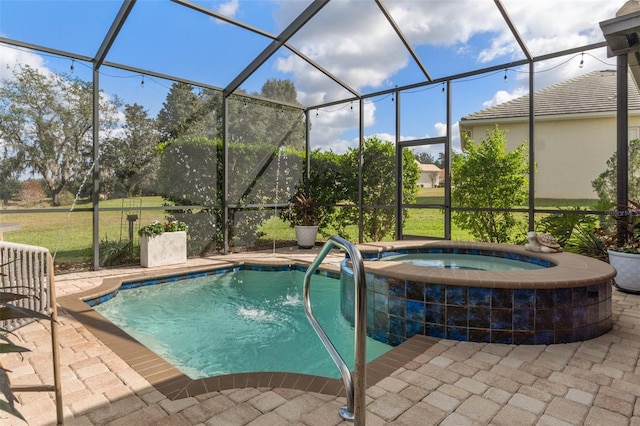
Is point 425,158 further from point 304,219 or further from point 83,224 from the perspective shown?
point 83,224

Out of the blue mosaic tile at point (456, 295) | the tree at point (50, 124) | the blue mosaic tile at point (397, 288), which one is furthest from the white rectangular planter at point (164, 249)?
A: the blue mosaic tile at point (456, 295)

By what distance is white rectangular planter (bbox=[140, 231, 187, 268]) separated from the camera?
6238 millimetres

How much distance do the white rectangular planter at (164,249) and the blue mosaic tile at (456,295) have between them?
16.3 feet

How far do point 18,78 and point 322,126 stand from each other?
5.81 metres

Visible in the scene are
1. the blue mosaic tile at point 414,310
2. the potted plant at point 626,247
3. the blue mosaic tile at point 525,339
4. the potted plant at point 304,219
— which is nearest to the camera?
the blue mosaic tile at point 525,339

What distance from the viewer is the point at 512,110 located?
7227mm

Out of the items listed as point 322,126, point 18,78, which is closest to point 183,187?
point 18,78

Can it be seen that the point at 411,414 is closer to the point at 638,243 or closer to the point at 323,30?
the point at 638,243

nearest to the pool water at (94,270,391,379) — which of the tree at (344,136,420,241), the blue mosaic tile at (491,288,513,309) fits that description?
the blue mosaic tile at (491,288,513,309)

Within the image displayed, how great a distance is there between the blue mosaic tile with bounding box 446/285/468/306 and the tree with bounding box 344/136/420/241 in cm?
467

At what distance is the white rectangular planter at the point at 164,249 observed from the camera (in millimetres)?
6238

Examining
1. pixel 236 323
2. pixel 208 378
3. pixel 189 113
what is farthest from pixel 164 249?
pixel 208 378

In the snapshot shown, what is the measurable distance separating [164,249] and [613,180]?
23.6ft

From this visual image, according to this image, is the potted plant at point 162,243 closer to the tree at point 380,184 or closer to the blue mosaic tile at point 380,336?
the tree at point 380,184
